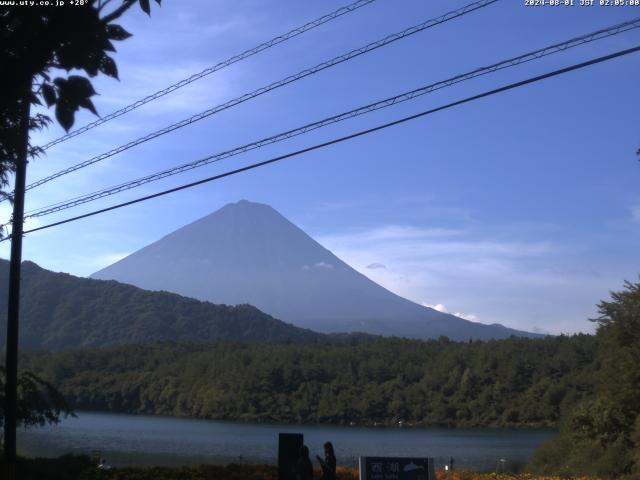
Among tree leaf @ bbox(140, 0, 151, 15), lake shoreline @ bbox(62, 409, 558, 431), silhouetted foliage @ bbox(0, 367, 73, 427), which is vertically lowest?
lake shoreline @ bbox(62, 409, 558, 431)

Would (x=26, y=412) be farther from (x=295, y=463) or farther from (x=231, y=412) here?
(x=231, y=412)

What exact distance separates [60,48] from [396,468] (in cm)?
832

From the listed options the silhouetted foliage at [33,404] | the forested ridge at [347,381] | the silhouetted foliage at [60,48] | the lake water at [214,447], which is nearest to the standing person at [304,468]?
the silhouetted foliage at [33,404]

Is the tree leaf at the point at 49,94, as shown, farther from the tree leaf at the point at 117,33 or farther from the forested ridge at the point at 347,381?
the forested ridge at the point at 347,381

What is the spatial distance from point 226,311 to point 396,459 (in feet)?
525

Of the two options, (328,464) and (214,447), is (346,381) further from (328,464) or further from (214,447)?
(328,464)

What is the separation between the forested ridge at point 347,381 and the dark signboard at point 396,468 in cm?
6177

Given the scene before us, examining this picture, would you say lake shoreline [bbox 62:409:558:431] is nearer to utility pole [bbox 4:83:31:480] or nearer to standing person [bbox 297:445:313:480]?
standing person [bbox 297:445:313:480]

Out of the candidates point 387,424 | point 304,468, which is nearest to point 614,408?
point 304,468

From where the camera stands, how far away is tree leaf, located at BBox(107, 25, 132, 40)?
15.3 ft

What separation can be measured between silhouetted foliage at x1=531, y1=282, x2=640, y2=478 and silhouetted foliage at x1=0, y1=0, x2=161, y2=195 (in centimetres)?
2607

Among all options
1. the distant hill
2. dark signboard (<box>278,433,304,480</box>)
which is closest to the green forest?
the distant hill

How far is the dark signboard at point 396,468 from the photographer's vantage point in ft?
36.7

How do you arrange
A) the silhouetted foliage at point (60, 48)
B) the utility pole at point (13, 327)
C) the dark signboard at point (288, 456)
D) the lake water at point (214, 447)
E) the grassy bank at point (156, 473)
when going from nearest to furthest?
the silhouetted foliage at point (60, 48), the dark signboard at point (288, 456), the utility pole at point (13, 327), the grassy bank at point (156, 473), the lake water at point (214, 447)
